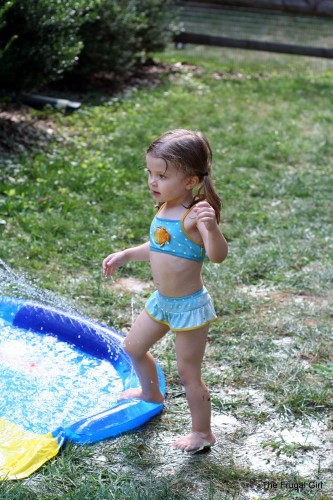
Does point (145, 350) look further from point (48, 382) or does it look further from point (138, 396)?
point (48, 382)

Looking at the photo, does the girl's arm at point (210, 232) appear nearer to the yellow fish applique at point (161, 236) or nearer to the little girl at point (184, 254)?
the little girl at point (184, 254)

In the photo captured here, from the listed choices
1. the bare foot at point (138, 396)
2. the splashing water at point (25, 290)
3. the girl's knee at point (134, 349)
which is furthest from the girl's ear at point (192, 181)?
the splashing water at point (25, 290)

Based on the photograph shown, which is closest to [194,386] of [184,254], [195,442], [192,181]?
[195,442]

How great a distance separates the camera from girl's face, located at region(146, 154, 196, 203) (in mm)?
2795

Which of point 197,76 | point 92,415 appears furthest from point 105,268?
point 197,76

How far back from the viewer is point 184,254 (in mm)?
2816

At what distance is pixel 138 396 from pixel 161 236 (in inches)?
28.6

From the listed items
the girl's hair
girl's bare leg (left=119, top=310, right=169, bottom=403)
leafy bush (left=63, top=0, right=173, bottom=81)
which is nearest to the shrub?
leafy bush (left=63, top=0, right=173, bottom=81)

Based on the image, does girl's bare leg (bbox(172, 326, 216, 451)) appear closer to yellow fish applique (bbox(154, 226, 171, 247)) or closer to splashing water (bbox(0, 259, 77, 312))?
yellow fish applique (bbox(154, 226, 171, 247))

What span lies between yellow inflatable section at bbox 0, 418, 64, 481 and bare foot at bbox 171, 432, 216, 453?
0.44 meters

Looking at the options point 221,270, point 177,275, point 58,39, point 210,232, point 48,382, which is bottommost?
point 221,270

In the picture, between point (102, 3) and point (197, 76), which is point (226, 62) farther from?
point (102, 3)

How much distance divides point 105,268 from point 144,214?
7.19 ft

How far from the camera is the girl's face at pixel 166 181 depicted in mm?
2795
